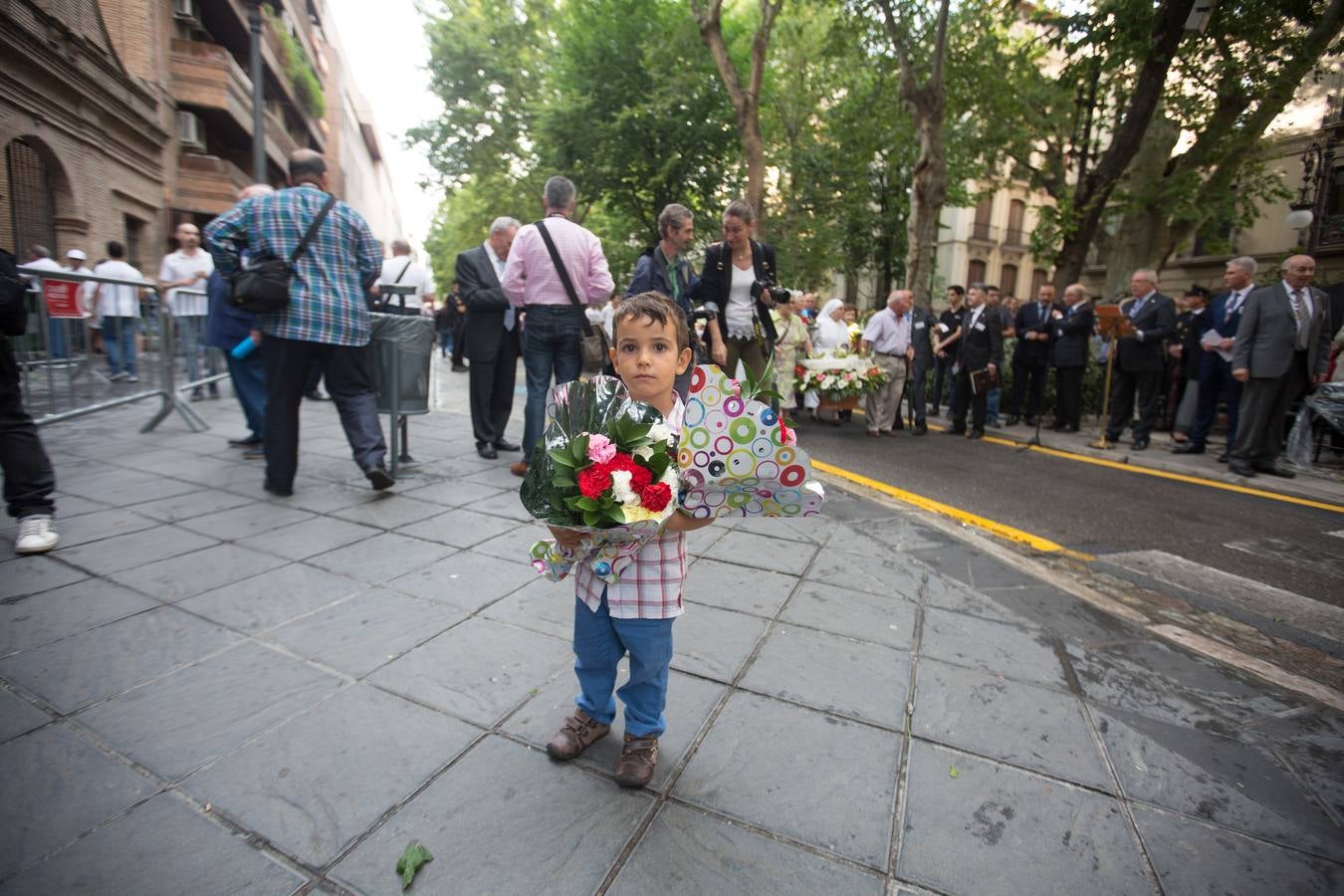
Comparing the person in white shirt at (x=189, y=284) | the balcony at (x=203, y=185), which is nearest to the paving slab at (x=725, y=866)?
the person in white shirt at (x=189, y=284)

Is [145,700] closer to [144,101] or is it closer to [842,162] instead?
[144,101]

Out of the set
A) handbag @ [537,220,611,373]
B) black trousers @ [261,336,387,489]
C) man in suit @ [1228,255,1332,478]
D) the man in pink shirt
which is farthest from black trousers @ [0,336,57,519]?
man in suit @ [1228,255,1332,478]

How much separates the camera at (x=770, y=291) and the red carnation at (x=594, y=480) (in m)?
4.40

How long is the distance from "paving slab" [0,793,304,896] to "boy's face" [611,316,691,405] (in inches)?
59.8

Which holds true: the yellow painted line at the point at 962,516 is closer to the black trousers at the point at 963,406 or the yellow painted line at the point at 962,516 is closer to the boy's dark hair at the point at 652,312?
the black trousers at the point at 963,406

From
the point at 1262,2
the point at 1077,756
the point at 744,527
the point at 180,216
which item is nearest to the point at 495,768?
the point at 1077,756

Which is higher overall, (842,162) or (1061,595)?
(842,162)

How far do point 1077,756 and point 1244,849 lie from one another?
1.44ft

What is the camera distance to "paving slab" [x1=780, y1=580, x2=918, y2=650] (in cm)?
302

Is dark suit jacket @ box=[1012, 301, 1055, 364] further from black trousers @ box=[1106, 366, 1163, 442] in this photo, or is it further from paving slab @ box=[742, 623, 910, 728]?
paving slab @ box=[742, 623, 910, 728]

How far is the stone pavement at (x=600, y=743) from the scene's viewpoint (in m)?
1.73

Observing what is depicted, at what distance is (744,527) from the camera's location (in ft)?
14.6

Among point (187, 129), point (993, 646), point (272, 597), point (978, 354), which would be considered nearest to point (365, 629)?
point (272, 597)

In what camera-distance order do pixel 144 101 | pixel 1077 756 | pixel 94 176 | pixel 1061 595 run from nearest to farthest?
1. pixel 1077 756
2. pixel 1061 595
3. pixel 94 176
4. pixel 144 101
